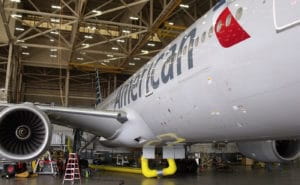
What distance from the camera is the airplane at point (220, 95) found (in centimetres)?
325

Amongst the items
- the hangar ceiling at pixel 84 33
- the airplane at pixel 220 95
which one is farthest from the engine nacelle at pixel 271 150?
the hangar ceiling at pixel 84 33

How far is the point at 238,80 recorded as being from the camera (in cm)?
382

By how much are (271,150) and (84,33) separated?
19.7 metres

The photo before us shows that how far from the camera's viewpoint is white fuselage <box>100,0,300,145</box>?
3.16 meters

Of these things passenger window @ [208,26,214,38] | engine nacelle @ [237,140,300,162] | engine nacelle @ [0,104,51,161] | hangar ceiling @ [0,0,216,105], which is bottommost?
engine nacelle @ [237,140,300,162]

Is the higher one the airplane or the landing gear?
the airplane

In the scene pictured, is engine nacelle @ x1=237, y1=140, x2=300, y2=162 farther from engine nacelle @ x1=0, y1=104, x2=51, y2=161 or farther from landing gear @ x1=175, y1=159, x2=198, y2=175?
landing gear @ x1=175, y1=159, x2=198, y2=175

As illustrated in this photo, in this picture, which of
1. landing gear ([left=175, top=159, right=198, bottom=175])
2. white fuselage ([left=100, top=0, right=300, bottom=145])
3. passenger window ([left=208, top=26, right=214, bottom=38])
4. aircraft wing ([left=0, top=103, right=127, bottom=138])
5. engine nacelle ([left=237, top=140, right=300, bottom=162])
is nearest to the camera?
white fuselage ([left=100, top=0, right=300, bottom=145])

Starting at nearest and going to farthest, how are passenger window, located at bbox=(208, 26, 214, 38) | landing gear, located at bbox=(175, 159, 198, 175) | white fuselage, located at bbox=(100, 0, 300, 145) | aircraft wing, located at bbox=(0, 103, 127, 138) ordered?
white fuselage, located at bbox=(100, 0, 300, 145) < passenger window, located at bbox=(208, 26, 214, 38) < aircraft wing, located at bbox=(0, 103, 127, 138) < landing gear, located at bbox=(175, 159, 198, 175)

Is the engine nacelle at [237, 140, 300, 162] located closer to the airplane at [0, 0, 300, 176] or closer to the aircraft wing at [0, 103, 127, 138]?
the airplane at [0, 0, 300, 176]

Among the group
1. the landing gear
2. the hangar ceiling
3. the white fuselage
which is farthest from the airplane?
the hangar ceiling

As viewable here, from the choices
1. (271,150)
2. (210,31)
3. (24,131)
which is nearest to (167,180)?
(271,150)

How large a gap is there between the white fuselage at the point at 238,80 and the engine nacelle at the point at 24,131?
2336 millimetres

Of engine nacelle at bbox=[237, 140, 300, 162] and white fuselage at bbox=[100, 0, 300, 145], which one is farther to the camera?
engine nacelle at bbox=[237, 140, 300, 162]
